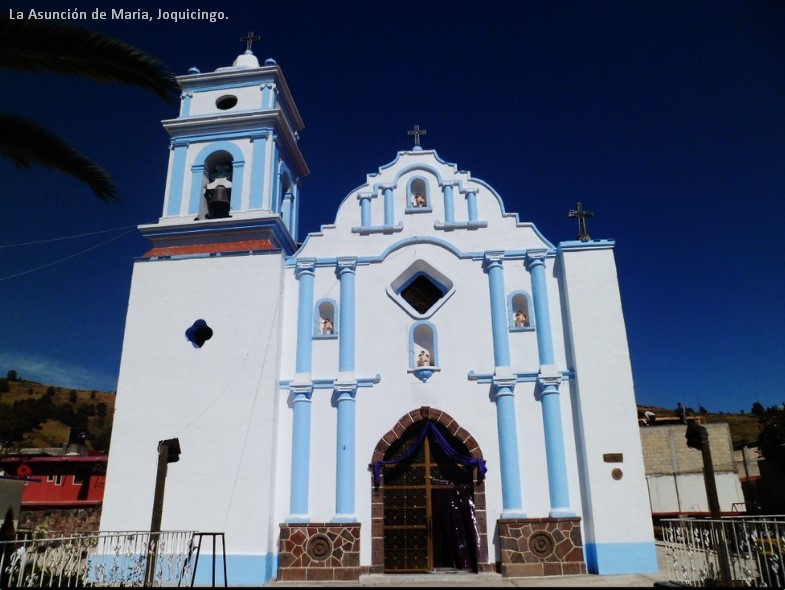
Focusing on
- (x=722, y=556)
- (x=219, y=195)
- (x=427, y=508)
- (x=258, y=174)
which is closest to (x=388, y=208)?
(x=258, y=174)

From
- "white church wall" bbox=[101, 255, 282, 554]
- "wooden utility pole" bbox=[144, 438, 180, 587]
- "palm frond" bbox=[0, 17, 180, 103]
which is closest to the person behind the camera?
"palm frond" bbox=[0, 17, 180, 103]

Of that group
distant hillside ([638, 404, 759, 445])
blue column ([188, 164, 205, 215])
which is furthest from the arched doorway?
distant hillside ([638, 404, 759, 445])

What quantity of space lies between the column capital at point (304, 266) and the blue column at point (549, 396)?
15.8 ft

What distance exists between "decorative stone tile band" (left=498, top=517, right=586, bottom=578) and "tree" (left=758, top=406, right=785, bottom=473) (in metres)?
15.3

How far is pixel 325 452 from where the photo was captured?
13008 millimetres

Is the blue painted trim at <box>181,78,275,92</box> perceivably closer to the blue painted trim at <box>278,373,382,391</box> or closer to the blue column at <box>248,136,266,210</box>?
the blue column at <box>248,136,266,210</box>

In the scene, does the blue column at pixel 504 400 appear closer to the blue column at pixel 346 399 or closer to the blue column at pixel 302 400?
the blue column at pixel 346 399

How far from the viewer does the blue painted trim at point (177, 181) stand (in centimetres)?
1508

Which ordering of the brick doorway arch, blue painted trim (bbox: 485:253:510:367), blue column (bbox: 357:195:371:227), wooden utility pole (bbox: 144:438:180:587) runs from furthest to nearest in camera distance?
blue column (bbox: 357:195:371:227), blue painted trim (bbox: 485:253:510:367), the brick doorway arch, wooden utility pole (bbox: 144:438:180:587)

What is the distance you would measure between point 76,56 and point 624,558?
12.0m

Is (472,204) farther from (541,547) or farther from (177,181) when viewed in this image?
(541,547)

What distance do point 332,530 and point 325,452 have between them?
1521 millimetres

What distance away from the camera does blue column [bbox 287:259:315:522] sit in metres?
12.6

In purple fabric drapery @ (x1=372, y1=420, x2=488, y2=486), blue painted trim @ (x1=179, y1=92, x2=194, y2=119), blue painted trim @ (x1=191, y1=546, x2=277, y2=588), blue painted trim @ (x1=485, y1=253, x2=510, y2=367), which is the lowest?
blue painted trim @ (x1=191, y1=546, x2=277, y2=588)
